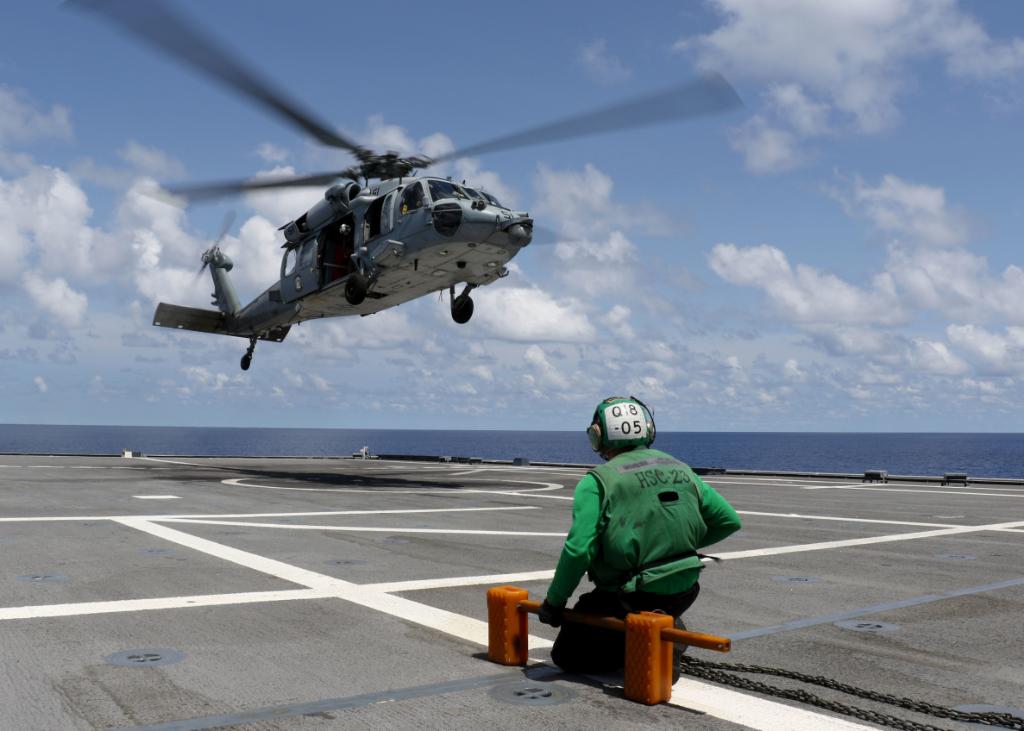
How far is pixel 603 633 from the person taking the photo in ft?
19.0

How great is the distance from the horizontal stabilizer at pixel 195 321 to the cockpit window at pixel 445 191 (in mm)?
12850

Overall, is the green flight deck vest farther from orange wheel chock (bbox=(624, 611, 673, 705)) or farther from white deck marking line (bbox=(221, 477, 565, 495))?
white deck marking line (bbox=(221, 477, 565, 495))

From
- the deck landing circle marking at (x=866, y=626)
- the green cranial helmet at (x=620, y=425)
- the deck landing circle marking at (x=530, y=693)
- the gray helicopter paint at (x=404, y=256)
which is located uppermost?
the gray helicopter paint at (x=404, y=256)

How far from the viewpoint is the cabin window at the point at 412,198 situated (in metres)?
23.7

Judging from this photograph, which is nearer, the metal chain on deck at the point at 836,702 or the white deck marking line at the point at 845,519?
the metal chain on deck at the point at 836,702

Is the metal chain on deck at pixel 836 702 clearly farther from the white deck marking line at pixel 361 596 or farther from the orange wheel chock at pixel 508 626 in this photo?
the white deck marking line at pixel 361 596

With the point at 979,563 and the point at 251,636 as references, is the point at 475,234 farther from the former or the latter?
the point at 251,636

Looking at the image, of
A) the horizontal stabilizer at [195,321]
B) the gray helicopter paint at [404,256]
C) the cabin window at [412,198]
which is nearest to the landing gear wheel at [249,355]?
the horizontal stabilizer at [195,321]

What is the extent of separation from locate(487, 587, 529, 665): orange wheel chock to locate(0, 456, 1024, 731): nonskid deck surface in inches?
5.1

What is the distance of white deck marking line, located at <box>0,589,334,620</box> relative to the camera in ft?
25.3

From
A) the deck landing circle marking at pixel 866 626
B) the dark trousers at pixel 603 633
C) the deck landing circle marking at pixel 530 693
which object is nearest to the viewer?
the deck landing circle marking at pixel 530 693

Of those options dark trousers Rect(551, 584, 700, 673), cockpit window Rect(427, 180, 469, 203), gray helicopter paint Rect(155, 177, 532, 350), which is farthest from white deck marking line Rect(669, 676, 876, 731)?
cockpit window Rect(427, 180, 469, 203)

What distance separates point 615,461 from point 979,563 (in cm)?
800

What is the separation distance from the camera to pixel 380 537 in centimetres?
1316
